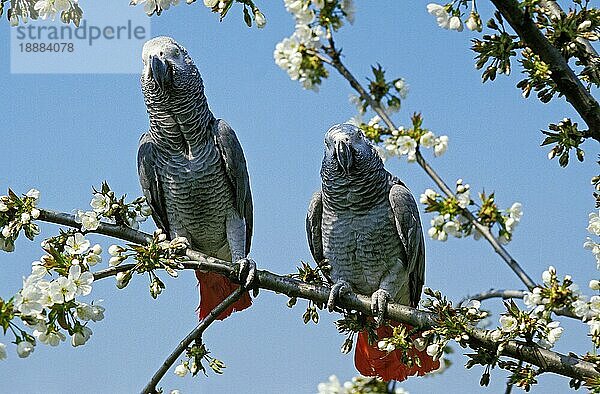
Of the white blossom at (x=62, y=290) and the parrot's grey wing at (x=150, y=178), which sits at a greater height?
the parrot's grey wing at (x=150, y=178)

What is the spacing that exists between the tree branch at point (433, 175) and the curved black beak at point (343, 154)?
0.53 m

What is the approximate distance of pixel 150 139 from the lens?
3.29 meters

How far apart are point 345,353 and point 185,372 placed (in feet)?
2.15

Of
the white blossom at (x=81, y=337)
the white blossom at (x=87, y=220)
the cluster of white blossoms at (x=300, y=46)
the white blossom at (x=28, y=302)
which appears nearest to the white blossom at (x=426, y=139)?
the cluster of white blossoms at (x=300, y=46)

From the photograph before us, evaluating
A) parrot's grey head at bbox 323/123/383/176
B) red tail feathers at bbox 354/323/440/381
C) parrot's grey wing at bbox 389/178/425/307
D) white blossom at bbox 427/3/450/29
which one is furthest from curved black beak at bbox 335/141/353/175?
red tail feathers at bbox 354/323/440/381

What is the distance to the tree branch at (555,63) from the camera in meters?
1.86

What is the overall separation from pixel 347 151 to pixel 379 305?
24.6 inches

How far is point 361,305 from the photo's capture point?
8.64 ft

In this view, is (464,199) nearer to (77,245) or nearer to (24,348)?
(77,245)

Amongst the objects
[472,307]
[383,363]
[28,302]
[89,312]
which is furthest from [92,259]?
[383,363]

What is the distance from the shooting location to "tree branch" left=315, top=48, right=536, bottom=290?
9.45 ft

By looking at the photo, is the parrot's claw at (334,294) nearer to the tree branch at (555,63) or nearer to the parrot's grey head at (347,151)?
the parrot's grey head at (347,151)

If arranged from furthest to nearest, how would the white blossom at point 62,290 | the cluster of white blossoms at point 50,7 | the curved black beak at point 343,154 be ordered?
the curved black beak at point 343,154, the cluster of white blossoms at point 50,7, the white blossom at point 62,290

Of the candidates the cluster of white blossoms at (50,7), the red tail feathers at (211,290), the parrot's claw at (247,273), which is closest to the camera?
the cluster of white blossoms at (50,7)
